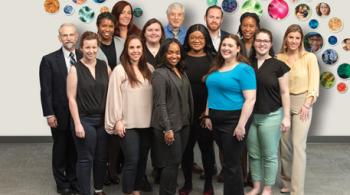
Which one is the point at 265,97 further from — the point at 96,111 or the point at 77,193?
the point at 77,193

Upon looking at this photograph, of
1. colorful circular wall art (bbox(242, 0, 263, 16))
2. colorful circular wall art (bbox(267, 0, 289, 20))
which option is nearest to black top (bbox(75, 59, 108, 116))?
colorful circular wall art (bbox(242, 0, 263, 16))

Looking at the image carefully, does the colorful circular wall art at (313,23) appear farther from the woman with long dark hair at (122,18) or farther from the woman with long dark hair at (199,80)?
the woman with long dark hair at (122,18)

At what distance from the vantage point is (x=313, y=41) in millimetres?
5637

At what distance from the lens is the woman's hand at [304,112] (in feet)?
12.4

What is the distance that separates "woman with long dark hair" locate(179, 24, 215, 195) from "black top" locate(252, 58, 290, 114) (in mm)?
394

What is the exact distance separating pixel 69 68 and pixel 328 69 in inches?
126

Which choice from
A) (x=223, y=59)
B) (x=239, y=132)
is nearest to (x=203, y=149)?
(x=239, y=132)

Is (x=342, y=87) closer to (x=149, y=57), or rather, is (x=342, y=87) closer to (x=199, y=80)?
(x=199, y=80)

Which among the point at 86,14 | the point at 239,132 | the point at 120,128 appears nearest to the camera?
the point at 239,132

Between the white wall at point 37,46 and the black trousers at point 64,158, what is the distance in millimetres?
1770

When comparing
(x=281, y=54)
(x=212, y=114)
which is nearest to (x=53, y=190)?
(x=212, y=114)

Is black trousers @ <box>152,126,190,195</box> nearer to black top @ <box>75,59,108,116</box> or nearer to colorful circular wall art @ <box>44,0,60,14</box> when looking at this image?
black top @ <box>75,59,108,116</box>

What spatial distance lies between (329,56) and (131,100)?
10.0 feet

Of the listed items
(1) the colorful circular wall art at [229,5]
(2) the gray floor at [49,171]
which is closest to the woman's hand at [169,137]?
(2) the gray floor at [49,171]
